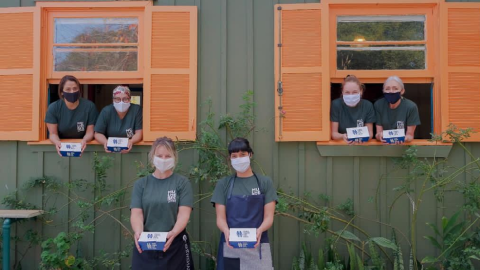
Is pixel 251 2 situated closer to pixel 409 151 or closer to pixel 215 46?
pixel 215 46

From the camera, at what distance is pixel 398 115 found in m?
4.79

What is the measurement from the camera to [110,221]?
16.2 feet

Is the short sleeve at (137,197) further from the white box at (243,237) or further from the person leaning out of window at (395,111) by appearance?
the person leaning out of window at (395,111)

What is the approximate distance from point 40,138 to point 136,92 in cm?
234

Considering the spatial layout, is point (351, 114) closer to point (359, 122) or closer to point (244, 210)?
point (359, 122)

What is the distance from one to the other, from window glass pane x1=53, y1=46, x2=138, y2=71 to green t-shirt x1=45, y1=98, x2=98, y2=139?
0.39m

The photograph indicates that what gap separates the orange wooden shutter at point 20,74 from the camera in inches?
194

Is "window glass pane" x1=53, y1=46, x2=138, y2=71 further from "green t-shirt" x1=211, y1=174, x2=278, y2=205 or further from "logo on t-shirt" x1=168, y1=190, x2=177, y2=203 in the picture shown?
"green t-shirt" x1=211, y1=174, x2=278, y2=205

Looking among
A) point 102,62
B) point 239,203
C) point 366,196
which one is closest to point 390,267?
point 366,196

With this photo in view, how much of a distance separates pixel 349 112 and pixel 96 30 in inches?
110

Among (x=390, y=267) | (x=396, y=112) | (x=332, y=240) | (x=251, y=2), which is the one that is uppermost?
(x=251, y=2)


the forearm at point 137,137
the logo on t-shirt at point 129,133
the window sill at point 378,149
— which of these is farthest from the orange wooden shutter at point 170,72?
the window sill at point 378,149

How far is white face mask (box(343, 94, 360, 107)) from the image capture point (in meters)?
4.62

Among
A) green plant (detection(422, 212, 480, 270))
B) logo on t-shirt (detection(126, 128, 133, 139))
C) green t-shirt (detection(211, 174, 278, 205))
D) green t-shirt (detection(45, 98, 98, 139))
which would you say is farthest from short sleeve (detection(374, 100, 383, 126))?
green t-shirt (detection(45, 98, 98, 139))
